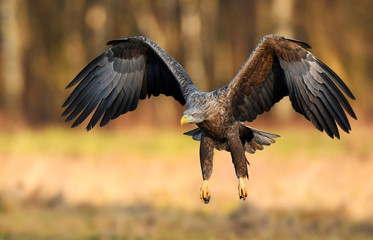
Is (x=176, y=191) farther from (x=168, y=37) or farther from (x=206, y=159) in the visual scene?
(x=168, y=37)

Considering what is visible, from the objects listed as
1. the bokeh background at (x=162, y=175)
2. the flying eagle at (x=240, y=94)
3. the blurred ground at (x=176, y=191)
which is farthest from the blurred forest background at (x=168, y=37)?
the flying eagle at (x=240, y=94)

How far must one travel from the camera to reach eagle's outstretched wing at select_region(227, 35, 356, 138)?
8289 mm

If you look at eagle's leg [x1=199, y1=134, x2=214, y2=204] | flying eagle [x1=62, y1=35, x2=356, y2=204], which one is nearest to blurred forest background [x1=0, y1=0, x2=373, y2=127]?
flying eagle [x1=62, y1=35, x2=356, y2=204]

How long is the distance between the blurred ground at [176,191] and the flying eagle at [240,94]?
2.05 meters

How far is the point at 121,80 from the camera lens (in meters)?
9.59

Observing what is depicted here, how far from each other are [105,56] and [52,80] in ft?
83.2

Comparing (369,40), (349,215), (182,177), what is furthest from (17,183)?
(369,40)

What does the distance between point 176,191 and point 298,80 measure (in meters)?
5.87

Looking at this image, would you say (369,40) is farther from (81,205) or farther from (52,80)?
(81,205)

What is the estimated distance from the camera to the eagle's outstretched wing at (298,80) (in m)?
8.29

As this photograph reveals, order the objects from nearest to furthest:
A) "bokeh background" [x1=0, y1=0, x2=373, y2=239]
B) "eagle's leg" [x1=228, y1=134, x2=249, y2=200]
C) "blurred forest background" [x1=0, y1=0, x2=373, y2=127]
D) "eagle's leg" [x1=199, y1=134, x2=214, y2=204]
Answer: "eagle's leg" [x1=228, y1=134, x2=249, y2=200] → "eagle's leg" [x1=199, y1=134, x2=214, y2=204] → "bokeh background" [x1=0, y1=0, x2=373, y2=239] → "blurred forest background" [x1=0, y1=0, x2=373, y2=127]

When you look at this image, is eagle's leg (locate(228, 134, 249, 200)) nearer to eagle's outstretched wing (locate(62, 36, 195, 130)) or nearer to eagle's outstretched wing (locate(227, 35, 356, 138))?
eagle's outstretched wing (locate(227, 35, 356, 138))

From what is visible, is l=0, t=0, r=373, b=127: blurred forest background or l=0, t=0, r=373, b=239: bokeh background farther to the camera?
l=0, t=0, r=373, b=127: blurred forest background

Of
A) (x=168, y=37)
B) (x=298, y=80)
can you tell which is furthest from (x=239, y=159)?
(x=168, y=37)
